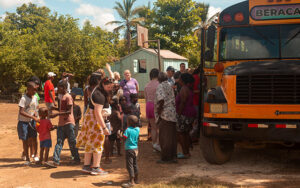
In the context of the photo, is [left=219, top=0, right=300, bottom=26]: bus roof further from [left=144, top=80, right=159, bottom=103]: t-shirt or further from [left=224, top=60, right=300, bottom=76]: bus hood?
[left=144, top=80, right=159, bottom=103]: t-shirt

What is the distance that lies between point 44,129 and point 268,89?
4275mm

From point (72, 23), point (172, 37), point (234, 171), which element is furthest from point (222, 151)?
point (172, 37)

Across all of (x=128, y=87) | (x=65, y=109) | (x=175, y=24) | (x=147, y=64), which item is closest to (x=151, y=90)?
(x=128, y=87)

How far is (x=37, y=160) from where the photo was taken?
7.14 m

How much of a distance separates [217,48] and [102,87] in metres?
2.48

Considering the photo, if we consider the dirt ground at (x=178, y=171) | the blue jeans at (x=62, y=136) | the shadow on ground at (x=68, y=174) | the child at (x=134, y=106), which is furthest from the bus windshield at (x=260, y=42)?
the shadow on ground at (x=68, y=174)

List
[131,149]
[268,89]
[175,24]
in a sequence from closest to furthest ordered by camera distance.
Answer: [131,149] < [268,89] < [175,24]

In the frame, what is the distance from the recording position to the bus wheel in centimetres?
641

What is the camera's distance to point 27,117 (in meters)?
7.24

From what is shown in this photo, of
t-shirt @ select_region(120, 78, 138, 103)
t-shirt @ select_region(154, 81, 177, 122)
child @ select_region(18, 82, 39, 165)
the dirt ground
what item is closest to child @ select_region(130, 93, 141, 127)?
t-shirt @ select_region(120, 78, 138, 103)

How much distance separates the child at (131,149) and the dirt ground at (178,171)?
10.6 inches

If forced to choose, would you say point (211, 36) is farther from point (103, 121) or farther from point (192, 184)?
point (192, 184)

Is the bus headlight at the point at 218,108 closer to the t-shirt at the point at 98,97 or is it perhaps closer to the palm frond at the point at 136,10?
the t-shirt at the point at 98,97

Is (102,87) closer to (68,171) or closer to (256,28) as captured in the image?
(68,171)
